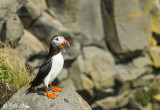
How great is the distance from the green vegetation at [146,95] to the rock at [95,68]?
1499 mm

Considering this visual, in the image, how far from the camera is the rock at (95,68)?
9.25 metres

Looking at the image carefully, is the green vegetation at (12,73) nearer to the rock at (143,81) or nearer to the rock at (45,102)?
the rock at (45,102)

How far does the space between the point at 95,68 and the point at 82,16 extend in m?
2.19

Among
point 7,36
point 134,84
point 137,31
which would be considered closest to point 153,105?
point 134,84

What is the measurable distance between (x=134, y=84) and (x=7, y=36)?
627 centimetres

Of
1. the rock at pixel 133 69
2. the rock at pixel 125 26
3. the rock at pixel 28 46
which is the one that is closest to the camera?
the rock at pixel 28 46

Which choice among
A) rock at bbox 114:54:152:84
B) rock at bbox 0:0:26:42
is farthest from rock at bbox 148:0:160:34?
rock at bbox 0:0:26:42

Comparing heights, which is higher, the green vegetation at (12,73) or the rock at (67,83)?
the green vegetation at (12,73)

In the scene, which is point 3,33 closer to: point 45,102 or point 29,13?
point 29,13

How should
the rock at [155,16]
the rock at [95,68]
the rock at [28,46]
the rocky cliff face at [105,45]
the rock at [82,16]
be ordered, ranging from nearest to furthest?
the rock at [28,46] < the rocky cliff face at [105,45] < the rock at [82,16] < the rock at [95,68] < the rock at [155,16]

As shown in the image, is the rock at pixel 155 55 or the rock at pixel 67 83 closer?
the rock at pixel 67 83

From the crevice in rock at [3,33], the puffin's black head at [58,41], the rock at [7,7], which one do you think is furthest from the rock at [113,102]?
the puffin's black head at [58,41]

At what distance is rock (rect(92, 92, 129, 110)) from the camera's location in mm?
9789

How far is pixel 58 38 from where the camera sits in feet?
12.6
